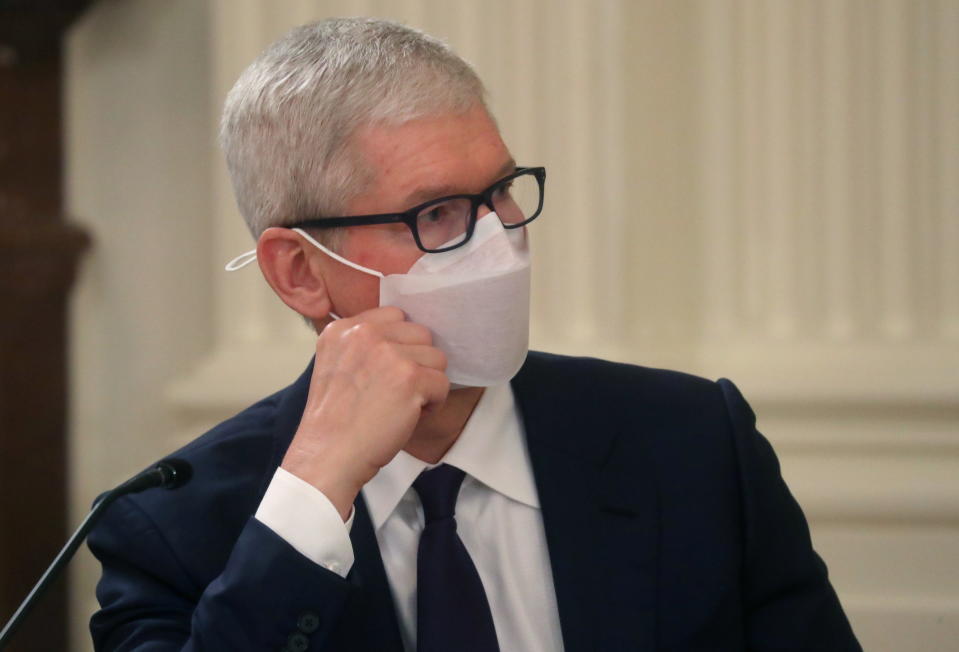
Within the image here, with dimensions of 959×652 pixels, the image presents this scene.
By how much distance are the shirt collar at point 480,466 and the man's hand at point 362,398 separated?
108 mm

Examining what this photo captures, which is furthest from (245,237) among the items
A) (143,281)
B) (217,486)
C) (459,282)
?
(459,282)

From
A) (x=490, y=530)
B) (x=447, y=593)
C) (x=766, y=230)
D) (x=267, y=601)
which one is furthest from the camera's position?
(x=766, y=230)

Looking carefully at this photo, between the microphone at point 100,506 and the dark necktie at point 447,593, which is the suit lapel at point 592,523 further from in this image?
the microphone at point 100,506

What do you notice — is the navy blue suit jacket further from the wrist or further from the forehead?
the forehead

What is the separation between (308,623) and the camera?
49.4 inches

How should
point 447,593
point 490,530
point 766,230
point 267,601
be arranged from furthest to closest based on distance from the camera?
point 766,230 < point 490,530 < point 447,593 < point 267,601

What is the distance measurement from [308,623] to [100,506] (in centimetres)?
29

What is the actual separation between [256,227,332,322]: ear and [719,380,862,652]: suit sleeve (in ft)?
2.00

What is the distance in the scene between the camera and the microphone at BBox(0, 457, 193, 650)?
1219 millimetres

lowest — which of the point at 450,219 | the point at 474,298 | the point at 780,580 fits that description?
the point at 780,580

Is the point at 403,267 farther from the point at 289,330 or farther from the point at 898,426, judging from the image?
the point at 898,426

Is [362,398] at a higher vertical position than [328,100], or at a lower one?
lower

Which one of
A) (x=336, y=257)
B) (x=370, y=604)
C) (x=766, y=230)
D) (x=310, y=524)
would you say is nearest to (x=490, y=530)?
(x=370, y=604)

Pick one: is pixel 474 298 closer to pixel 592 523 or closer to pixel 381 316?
pixel 381 316
